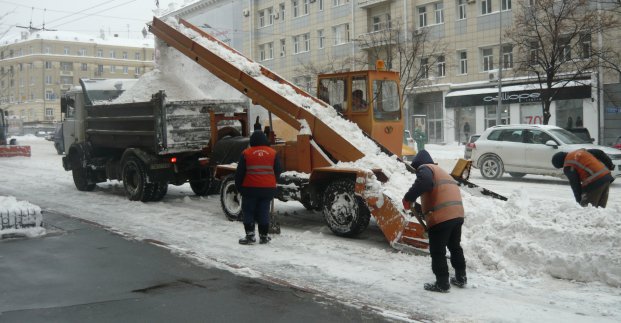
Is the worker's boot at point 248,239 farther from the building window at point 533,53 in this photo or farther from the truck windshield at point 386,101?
the building window at point 533,53

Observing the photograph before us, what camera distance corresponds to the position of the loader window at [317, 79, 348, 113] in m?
9.15

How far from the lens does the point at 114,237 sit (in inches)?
342

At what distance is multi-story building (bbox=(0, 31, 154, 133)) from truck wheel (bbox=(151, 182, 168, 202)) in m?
80.2

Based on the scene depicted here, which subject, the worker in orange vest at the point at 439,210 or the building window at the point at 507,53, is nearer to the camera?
the worker in orange vest at the point at 439,210

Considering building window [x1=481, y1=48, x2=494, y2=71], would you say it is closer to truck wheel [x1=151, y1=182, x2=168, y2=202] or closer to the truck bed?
the truck bed

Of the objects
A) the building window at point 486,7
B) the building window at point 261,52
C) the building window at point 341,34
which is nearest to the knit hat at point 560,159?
the building window at point 486,7

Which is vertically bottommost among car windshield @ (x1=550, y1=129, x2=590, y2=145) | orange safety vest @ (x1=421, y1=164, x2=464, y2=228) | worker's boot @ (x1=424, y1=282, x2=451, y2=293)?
worker's boot @ (x1=424, y1=282, x2=451, y2=293)

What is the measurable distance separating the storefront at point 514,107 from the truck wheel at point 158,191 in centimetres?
2115

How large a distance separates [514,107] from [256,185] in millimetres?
27965

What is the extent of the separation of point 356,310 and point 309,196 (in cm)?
371

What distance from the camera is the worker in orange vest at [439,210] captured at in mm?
5930

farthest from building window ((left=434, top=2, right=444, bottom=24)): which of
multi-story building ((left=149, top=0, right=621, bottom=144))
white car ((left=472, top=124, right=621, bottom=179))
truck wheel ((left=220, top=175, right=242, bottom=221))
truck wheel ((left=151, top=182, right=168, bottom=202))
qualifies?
truck wheel ((left=220, top=175, right=242, bottom=221))

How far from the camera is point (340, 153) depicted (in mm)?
8688

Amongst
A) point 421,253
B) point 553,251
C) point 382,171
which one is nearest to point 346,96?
point 382,171
